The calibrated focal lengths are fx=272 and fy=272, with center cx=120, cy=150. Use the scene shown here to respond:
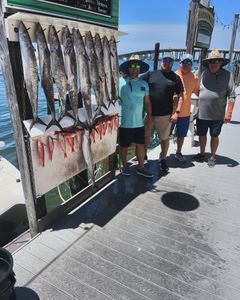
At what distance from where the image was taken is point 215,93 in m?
4.54

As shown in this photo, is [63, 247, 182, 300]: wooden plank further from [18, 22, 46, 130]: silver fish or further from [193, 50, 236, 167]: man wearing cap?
[193, 50, 236, 167]: man wearing cap

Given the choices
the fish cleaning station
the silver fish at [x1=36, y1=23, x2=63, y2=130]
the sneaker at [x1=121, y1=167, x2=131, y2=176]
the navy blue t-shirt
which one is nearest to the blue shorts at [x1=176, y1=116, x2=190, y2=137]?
the navy blue t-shirt

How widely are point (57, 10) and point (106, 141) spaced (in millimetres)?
1688

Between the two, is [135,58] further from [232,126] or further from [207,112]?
[232,126]

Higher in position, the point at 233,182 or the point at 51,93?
the point at 51,93

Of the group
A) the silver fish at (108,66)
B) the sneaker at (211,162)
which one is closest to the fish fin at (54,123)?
the silver fish at (108,66)

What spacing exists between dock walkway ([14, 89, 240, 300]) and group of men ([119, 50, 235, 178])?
2.44ft

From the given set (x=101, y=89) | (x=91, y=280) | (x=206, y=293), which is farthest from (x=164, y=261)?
(x=101, y=89)

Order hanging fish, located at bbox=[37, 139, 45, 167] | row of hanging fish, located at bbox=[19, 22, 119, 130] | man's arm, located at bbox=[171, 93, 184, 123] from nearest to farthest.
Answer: row of hanging fish, located at bbox=[19, 22, 119, 130], hanging fish, located at bbox=[37, 139, 45, 167], man's arm, located at bbox=[171, 93, 184, 123]

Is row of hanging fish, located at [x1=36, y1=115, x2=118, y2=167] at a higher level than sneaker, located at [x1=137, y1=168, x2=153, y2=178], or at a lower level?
higher

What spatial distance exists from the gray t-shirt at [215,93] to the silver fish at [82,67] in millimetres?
2422

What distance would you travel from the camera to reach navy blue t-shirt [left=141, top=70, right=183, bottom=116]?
4.12 meters

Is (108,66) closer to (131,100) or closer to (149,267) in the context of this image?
(131,100)

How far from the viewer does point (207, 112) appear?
183 inches
